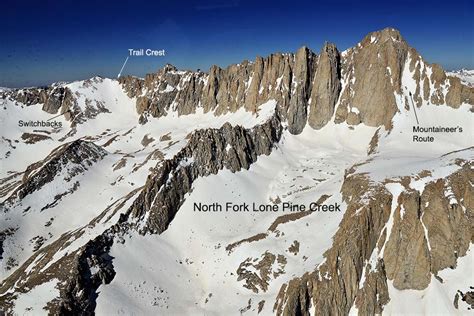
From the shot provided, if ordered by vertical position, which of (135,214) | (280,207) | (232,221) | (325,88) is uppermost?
(325,88)

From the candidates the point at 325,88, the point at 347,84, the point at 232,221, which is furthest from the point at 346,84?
the point at 232,221

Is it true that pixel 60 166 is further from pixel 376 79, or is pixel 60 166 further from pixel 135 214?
pixel 376 79

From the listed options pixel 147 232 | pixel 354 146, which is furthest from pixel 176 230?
pixel 354 146

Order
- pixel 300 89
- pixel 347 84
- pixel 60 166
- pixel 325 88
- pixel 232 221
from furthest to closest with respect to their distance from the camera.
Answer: pixel 300 89 → pixel 347 84 → pixel 325 88 → pixel 60 166 → pixel 232 221

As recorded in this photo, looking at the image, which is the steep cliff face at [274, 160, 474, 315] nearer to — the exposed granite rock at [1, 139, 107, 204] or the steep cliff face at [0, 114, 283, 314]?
the steep cliff face at [0, 114, 283, 314]

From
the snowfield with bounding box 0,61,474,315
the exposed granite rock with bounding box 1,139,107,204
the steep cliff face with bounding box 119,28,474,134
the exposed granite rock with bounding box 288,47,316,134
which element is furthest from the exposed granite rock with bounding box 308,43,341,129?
the exposed granite rock with bounding box 1,139,107,204

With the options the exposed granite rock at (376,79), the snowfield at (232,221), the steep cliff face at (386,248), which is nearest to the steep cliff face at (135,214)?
the snowfield at (232,221)

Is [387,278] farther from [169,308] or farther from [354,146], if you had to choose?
[354,146]

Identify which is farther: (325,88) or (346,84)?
(346,84)
